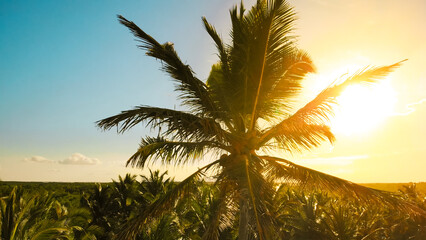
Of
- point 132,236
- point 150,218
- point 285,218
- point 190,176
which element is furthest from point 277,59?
point 285,218

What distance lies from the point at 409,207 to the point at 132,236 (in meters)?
5.43

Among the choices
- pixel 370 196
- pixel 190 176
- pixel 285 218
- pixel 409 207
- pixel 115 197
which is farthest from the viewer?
pixel 115 197

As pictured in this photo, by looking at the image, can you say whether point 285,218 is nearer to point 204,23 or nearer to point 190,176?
point 190,176

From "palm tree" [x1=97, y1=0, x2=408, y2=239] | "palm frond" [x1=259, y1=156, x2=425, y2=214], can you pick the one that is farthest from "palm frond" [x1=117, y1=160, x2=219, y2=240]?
"palm frond" [x1=259, y1=156, x2=425, y2=214]

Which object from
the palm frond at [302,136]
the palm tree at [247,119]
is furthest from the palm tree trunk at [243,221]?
the palm frond at [302,136]

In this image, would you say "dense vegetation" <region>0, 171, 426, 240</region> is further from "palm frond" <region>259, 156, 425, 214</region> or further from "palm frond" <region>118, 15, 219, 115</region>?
"palm frond" <region>118, 15, 219, 115</region>

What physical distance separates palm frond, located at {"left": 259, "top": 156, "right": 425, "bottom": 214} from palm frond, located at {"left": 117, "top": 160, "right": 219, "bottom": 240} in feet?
5.32

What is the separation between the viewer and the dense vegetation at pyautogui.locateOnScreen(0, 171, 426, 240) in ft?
22.2

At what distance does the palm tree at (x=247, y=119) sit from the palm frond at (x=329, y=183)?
0.02 metres

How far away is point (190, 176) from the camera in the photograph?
5.62 meters

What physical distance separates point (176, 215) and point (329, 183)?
10.7 meters

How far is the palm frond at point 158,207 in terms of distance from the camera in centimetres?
477

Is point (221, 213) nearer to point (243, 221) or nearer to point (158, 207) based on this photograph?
point (243, 221)

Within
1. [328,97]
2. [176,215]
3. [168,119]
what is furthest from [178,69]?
[176,215]
